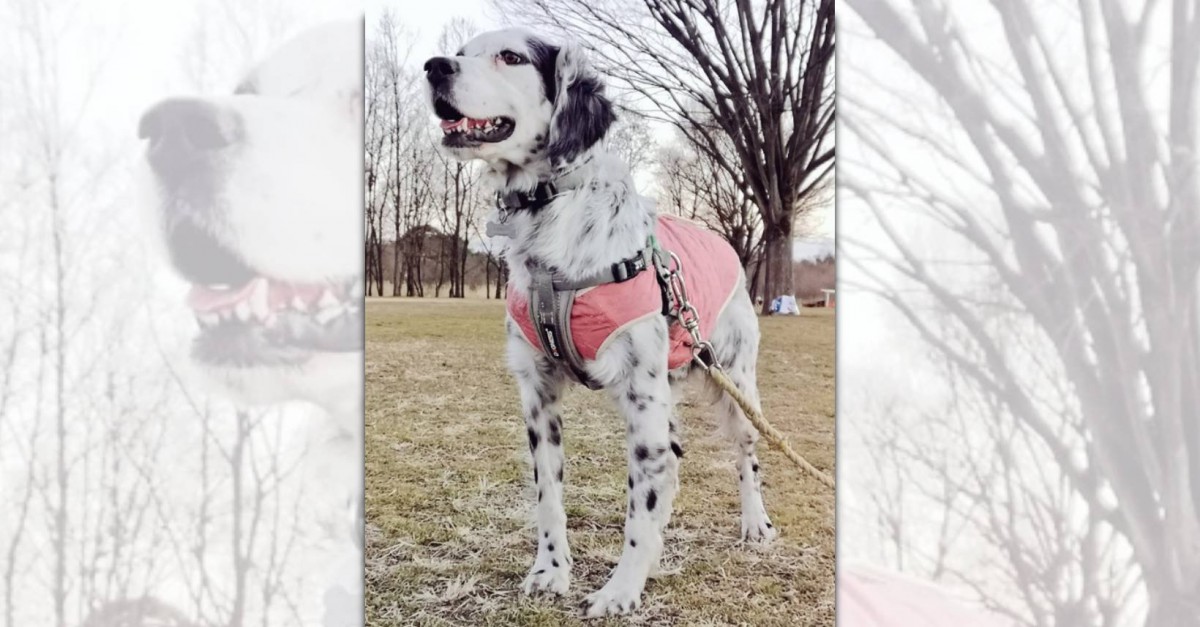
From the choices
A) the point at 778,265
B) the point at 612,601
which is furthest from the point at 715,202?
the point at 612,601

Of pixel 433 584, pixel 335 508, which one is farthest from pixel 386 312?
pixel 433 584

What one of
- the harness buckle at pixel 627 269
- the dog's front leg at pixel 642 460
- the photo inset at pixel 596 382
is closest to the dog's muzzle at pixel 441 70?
the photo inset at pixel 596 382

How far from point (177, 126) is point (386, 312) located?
2.18 ft

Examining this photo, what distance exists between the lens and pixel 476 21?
2.02 metres

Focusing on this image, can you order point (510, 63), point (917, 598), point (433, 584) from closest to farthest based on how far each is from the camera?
point (510, 63) → point (433, 584) → point (917, 598)

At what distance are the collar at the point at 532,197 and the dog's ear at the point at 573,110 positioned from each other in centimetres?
5

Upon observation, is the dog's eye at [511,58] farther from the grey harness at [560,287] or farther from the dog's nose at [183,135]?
the dog's nose at [183,135]

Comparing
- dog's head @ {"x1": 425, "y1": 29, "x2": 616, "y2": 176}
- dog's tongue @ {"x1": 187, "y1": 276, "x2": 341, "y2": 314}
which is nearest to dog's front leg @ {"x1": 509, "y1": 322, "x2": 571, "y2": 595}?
dog's head @ {"x1": 425, "y1": 29, "x2": 616, "y2": 176}

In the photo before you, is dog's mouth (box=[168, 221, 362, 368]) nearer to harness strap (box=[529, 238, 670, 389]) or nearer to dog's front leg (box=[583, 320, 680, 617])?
harness strap (box=[529, 238, 670, 389])

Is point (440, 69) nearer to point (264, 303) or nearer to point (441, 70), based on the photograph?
point (441, 70)

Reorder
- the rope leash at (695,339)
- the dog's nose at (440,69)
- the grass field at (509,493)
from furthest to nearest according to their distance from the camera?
the grass field at (509,493), the rope leash at (695,339), the dog's nose at (440,69)

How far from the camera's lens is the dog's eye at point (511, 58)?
1.82 metres

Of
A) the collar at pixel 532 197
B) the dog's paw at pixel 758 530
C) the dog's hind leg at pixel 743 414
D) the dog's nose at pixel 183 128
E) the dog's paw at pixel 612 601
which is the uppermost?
the dog's nose at pixel 183 128

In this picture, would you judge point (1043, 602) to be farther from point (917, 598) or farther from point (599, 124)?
point (599, 124)
